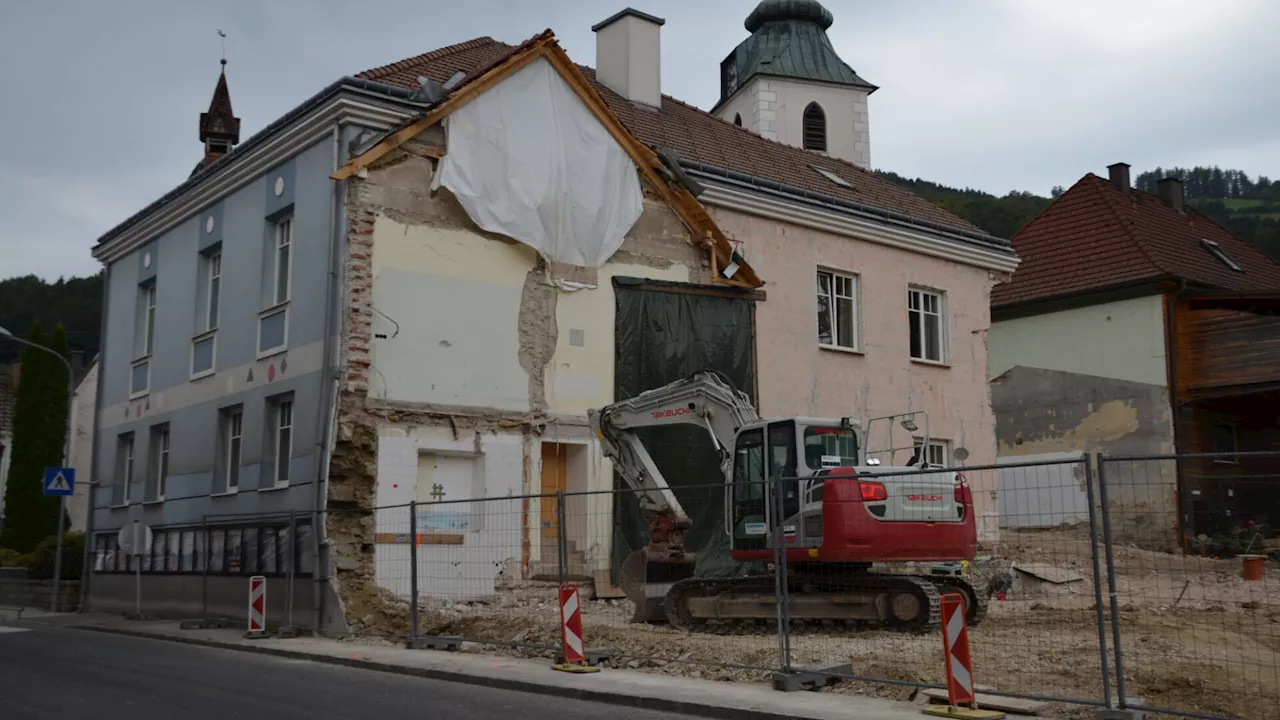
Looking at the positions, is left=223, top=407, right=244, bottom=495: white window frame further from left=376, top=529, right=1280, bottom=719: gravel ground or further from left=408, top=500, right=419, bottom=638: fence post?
left=376, top=529, right=1280, bottom=719: gravel ground

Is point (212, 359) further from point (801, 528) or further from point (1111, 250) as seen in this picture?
point (1111, 250)

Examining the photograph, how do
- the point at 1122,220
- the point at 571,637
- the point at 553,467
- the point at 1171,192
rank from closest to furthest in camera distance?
the point at 571,637
the point at 553,467
the point at 1122,220
the point at 1171,192

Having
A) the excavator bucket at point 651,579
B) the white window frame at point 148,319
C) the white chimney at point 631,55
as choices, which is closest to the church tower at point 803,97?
the white chimney at point 631,55

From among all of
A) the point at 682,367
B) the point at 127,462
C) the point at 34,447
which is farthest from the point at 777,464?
the point at 34,447

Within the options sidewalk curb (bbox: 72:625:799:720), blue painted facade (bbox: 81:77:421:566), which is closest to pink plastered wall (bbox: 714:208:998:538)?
blue painted facade (bbox: 81:77:421:566)

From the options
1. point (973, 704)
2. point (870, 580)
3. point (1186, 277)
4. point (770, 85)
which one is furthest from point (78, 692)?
point (770, 85)

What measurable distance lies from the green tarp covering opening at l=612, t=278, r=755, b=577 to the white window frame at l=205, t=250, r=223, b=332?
7124mm

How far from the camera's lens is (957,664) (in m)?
8.85

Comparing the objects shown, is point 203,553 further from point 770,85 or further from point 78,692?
point 770,85

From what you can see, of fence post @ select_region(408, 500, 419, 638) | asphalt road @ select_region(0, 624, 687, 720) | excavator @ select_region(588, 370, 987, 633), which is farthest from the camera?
excavator @ select_region(588, 370, 987, 633)

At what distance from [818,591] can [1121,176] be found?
26.6 meters

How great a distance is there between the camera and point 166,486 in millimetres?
22422

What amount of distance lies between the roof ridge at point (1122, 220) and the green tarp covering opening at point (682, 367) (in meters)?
14.1

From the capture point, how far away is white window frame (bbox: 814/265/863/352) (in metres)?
24.0
